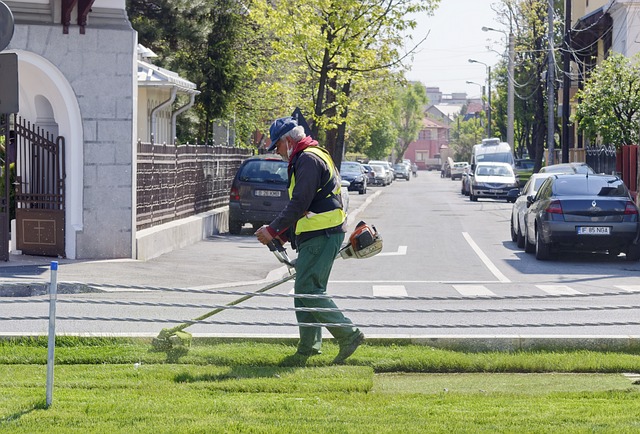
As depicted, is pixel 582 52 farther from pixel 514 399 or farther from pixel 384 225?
pixel 514 399

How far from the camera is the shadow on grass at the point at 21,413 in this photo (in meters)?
6.67

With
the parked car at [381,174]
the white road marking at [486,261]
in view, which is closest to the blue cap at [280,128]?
the white road marking at [486,261]

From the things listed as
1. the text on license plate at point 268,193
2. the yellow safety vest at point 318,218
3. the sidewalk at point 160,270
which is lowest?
the sidewalk at point 160,270

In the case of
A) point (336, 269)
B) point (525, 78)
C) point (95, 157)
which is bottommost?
point (336, 269)

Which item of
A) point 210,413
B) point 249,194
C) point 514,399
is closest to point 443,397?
point 514,399

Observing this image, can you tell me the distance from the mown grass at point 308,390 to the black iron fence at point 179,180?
1004 centimetres

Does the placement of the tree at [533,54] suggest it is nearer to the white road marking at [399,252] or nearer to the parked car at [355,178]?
the parked car at [355,178]

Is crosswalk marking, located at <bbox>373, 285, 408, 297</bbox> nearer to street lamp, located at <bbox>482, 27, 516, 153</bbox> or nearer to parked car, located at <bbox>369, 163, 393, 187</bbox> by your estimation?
street lamp, located at <bbox>482, 27, 516, 153</bbox>

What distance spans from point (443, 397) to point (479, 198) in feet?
137

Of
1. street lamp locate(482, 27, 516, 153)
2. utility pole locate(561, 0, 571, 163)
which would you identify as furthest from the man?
street lamp locate(482, 27, 516, 153)

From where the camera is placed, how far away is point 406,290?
15352 millimetres

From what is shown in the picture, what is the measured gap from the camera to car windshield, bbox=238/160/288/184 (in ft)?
82.0

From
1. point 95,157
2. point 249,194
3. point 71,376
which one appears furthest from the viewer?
point 249,194

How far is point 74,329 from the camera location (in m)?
10.9
